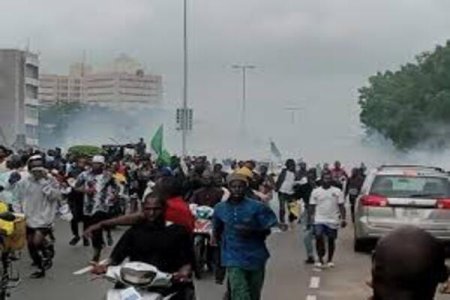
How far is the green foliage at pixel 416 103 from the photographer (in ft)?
224

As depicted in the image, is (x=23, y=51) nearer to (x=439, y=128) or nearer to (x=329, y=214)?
(x=439, y=128)

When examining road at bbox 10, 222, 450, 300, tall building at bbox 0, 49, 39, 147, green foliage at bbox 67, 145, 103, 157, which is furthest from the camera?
tall building at bbox 0, 49, 39, 147

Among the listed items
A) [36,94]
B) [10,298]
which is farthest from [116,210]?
[36,94]

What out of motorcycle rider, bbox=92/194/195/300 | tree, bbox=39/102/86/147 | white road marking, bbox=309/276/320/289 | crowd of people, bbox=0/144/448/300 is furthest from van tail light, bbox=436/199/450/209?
tree, bbox=39/102/86/147

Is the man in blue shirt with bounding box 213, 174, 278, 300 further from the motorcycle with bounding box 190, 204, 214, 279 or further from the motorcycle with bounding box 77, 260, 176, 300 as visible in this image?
the motorcycle with bounding box 190, 204, 214, 279

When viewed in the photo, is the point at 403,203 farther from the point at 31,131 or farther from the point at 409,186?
the point at 31,131

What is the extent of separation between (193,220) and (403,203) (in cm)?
678

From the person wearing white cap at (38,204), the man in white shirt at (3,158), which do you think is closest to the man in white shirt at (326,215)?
the person wearing white cap at (38,204)

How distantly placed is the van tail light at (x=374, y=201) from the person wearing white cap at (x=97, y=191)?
393 cm

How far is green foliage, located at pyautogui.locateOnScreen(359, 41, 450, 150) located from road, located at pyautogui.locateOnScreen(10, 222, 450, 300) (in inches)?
1956

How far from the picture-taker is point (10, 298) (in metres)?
12.8

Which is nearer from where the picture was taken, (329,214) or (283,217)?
(329,214)

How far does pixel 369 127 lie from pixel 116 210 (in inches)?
3026

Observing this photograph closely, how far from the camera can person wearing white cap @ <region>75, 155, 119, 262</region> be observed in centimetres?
1684
